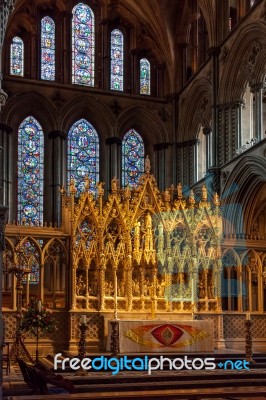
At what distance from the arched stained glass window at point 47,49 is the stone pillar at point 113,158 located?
3225mm

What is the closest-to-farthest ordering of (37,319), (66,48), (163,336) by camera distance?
(37,319)
(163,336)
(66,48)

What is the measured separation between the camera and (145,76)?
93.6ft

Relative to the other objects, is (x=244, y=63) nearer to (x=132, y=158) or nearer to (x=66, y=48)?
(x=132, y=158)

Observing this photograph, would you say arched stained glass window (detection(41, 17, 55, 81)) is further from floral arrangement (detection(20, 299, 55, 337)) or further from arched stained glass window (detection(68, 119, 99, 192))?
floral arrangement (detection(20, 299, 55, 337))

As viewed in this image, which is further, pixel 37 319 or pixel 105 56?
pixel 105 56

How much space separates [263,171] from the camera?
20.6 metres

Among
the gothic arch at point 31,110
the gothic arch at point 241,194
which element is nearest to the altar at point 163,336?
the gothic arch at point 241,194

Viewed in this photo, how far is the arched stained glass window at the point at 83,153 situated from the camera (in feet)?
87.8

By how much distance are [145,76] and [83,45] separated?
272 cm

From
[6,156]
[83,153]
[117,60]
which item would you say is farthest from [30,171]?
[117,60]

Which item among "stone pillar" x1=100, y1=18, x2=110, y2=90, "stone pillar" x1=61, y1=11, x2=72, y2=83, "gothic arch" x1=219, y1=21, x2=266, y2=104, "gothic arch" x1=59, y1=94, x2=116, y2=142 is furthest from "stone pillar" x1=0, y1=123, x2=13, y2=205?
"gothic arch" x1=219, y1=21, x2=266, y2=104

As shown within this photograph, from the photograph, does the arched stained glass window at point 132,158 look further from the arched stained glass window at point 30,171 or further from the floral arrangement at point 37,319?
the floral arrangement at point 37,319

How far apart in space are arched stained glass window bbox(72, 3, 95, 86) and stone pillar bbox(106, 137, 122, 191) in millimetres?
2425

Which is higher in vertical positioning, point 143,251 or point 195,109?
point 195,109
